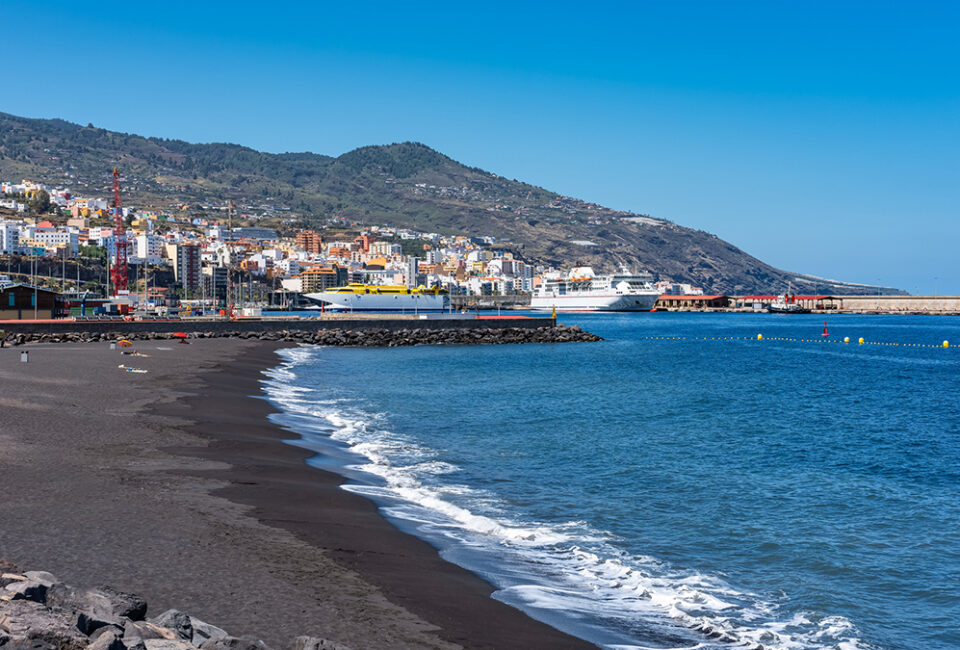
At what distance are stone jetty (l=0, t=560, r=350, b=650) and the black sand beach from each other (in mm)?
538

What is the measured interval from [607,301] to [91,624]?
6197 inches

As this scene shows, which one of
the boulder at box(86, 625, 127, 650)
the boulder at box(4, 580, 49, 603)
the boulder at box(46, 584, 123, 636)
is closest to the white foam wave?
the boulder at box(46, 584, 123, 636)

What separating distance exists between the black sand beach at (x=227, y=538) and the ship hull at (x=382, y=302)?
4235 inches

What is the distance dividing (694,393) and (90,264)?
165 m

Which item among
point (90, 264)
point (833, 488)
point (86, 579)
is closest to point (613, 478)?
point (833, 488)

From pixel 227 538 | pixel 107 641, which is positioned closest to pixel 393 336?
pixel 227 538

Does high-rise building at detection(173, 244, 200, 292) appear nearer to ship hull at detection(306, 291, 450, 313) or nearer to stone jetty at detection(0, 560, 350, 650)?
ship hull at detection(306, 291, 450, 313)

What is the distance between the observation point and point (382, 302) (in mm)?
126875

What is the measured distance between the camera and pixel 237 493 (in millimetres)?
11062

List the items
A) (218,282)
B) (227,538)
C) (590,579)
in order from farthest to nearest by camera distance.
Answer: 1. (218,282)
2. (590,579)
3. (227,538)

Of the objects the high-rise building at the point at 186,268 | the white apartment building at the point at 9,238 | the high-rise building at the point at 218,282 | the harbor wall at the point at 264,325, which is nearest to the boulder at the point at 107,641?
the harbor wall at the point at 264,325

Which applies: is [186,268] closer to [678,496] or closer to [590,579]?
[678,496]

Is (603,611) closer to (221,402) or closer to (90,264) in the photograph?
(221,402)

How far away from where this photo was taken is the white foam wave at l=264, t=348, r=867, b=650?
810 cm
